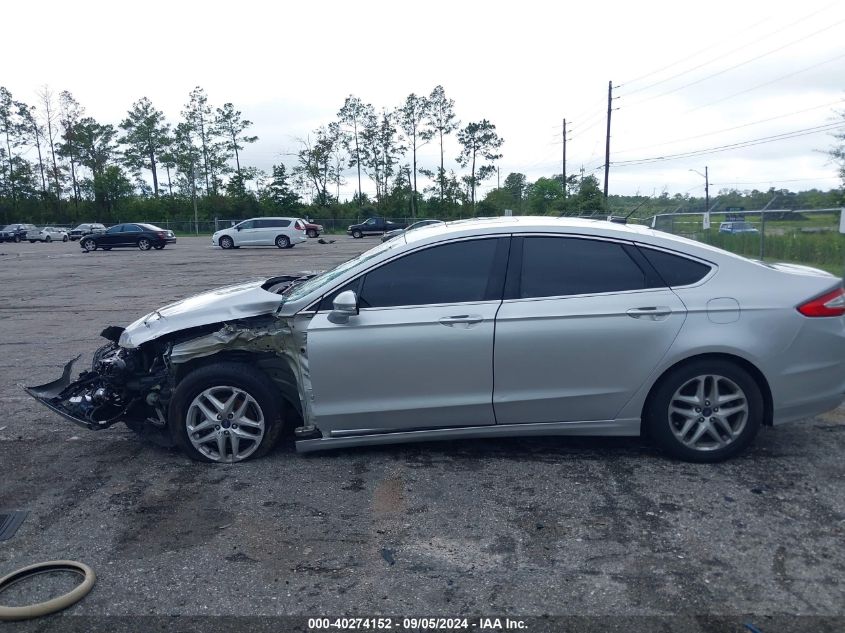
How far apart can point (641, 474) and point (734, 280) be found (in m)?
1.42

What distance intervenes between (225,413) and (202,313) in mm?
738

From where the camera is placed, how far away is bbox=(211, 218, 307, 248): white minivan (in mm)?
39812

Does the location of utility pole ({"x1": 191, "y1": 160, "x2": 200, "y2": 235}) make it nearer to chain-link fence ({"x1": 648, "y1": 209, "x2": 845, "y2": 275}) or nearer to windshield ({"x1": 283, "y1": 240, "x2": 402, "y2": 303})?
chain-link fence ({"x1": 648, "y1": 209, "x2": 845, "y2": 275})

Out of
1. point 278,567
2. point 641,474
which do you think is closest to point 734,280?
point 641,474

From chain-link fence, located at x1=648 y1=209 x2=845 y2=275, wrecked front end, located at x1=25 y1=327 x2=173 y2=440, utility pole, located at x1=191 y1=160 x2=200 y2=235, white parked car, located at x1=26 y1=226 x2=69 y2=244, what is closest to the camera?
wrecked front end, located at x1=25 y1=327 x2=173 y2=440

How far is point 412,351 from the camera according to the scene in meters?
4.68

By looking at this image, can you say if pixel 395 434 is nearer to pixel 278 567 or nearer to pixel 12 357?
pixel 278 567

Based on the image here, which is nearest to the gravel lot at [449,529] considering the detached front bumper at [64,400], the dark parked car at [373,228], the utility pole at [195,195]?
the detached front bumper at [64,400]

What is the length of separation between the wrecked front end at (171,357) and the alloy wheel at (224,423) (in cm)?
22

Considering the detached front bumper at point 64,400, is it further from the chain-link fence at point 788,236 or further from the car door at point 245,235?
the car door at point 245,235

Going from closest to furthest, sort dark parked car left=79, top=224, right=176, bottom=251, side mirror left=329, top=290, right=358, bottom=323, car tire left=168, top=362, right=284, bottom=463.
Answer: side mirror left=329, top=290, right=358, bottom=323 < car tire left=168, top=362, right=284, bottom=463 < dark parked car left=79, top=224, right=176, bottom=251

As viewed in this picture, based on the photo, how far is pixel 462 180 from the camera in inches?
3140

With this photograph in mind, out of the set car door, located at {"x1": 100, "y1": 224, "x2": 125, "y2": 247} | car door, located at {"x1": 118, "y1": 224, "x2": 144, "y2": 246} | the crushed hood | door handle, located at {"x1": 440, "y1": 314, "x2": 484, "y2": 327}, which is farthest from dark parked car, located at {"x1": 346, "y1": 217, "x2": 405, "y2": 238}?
door handle, located at {"x1": 440, "y1": 314, "x2": 484, "y2": 327}

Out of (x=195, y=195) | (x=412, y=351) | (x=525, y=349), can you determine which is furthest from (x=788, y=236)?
(x=195, y=195)
